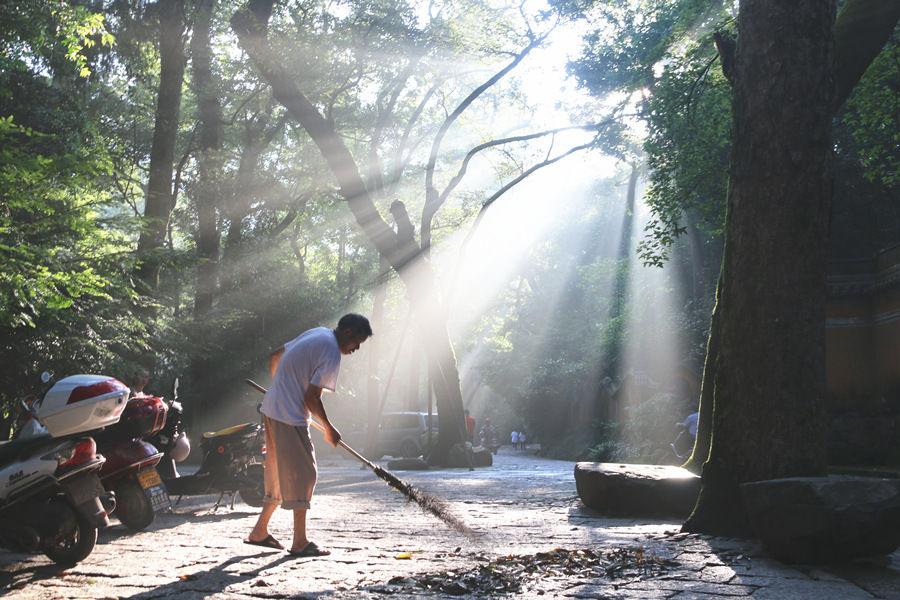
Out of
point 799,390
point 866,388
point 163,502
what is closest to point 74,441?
point 163,502

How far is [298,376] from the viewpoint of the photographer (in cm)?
→ 539

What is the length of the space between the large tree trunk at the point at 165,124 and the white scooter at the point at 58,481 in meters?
11.5

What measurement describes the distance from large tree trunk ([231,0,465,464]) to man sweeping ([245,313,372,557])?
12.6 metres

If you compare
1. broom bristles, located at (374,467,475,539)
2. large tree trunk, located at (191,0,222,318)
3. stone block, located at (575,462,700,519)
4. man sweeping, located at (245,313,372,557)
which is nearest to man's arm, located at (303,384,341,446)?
man sweeping, located at (245,313,372,557)

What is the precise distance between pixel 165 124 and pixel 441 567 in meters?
15.8

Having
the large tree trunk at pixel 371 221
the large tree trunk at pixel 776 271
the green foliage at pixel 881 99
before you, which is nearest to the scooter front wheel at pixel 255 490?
the large tree trunk at pixel 776 271

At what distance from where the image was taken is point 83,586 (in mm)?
4305

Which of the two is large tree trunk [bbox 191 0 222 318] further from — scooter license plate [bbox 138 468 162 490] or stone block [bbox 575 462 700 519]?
stone block [bbox 575 462 700 519]

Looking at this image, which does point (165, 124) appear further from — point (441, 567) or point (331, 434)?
point (441, 567)

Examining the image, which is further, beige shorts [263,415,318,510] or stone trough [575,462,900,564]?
beige shorts [263,415,318,510]

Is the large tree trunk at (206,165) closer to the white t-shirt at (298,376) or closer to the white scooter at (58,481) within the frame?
the white scooter at (58,481)

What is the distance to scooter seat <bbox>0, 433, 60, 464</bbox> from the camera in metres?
4.99

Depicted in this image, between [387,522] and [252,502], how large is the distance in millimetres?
1939

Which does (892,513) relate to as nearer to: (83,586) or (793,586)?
(793,586)
